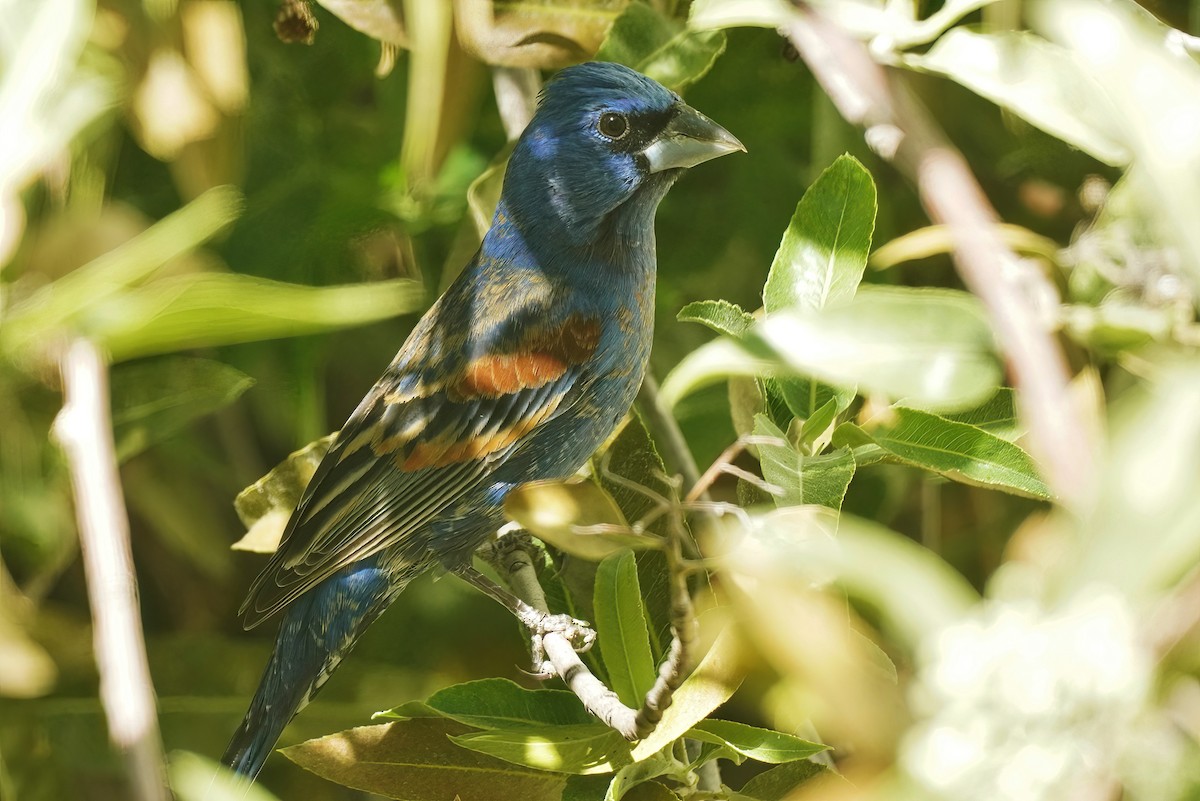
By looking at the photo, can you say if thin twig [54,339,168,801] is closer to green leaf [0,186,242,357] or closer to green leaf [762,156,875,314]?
green leaf [0,186,242,357]

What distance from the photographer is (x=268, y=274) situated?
2025mm

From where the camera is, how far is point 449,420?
6.17 feet

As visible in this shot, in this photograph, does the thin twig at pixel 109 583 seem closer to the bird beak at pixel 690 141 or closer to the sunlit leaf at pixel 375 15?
the sunlit leaf at pixel 375 15

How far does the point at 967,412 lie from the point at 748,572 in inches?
27.8

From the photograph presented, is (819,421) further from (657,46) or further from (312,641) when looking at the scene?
(312,641)

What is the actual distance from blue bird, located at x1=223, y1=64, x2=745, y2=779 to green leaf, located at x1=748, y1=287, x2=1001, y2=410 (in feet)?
3.25

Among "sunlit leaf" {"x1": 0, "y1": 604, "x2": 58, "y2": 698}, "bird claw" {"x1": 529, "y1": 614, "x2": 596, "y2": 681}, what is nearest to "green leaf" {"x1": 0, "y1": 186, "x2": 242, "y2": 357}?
"bird claw" {"x1": 529, "y1": 614, "x2": 596, "y2": 681}

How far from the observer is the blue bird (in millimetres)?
1766

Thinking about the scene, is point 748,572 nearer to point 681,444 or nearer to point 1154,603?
Answer: point 1154,603

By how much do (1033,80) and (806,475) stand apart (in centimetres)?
42

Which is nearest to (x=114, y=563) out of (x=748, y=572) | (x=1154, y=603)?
(x=748, y=572)

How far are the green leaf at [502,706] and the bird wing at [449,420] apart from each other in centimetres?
49

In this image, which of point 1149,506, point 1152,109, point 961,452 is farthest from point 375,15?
point 1149,506

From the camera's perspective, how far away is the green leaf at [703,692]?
1.15 meters
